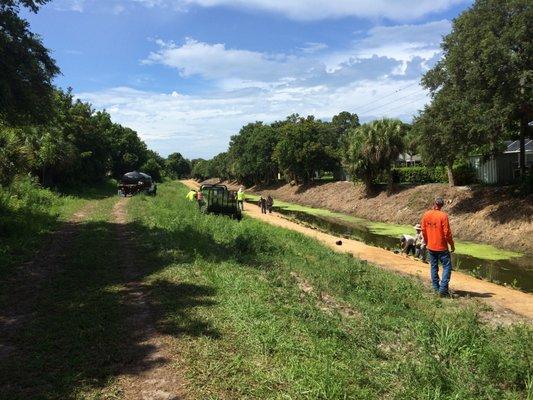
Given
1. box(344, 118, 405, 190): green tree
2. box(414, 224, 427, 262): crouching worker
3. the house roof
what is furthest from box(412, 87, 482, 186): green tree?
the house roof

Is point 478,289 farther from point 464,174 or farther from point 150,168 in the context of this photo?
point 150,168

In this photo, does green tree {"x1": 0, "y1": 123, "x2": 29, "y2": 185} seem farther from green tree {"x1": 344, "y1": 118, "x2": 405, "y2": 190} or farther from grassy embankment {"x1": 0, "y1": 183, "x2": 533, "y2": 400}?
green tree {"x1": 344, "y1": 118, "x2": 405, "y2": 190}

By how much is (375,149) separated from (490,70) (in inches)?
621

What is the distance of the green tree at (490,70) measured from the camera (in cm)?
1984

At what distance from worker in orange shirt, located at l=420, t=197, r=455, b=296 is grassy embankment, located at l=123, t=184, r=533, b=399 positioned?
0.61 metres

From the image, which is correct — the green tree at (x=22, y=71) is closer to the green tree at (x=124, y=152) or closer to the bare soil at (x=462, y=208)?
the bare soil at (x=462, y=208)

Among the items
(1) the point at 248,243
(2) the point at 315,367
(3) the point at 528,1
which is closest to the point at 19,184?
(1) the point at 248,243

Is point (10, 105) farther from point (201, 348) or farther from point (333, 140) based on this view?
point (333, 140)

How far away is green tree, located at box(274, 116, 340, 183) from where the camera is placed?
50.1 meters

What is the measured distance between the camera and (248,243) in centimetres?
1344

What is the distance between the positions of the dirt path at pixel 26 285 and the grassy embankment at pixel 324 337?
1.95m

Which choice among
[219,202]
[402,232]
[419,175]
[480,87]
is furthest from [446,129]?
[419,175]

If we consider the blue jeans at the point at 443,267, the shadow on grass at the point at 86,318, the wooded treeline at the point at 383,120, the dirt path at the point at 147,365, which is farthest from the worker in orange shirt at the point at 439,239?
the wooded treeline at the point at 383,120

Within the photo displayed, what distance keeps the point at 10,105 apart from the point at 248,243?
7.59 metres
